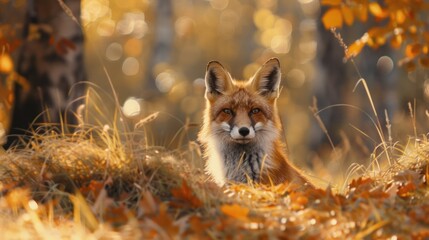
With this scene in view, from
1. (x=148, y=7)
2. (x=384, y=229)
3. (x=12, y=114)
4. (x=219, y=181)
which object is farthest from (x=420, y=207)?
(x=148, y=7)

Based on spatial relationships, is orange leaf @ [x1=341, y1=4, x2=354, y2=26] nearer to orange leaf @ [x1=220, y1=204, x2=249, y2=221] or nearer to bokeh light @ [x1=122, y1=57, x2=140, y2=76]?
orange leaf @ [x1=220, y1=204, x2=249, y2=221]

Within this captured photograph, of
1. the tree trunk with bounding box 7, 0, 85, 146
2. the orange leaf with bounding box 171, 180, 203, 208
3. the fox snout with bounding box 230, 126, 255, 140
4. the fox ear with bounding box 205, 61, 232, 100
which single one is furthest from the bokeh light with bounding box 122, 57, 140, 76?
the orange leaf with bounding box 171, 180, 203, 208

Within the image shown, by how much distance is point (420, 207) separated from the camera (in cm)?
561

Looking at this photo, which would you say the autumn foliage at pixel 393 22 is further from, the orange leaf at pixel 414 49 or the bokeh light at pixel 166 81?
the bokeh light at pixel 166 81

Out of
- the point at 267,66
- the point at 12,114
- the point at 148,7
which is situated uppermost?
the point at 267,66

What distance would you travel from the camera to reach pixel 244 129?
23.7 feet

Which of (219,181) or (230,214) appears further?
(219,181)

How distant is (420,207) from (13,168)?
3.47 m

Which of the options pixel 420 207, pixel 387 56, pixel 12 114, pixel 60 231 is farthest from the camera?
pixel 387 56

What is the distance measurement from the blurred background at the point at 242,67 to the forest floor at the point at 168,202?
0.60m

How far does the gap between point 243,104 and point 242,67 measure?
128ft

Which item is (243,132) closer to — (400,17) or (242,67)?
(400,17)

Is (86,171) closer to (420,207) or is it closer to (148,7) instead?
(420,207)

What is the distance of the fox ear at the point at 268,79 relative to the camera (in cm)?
770
